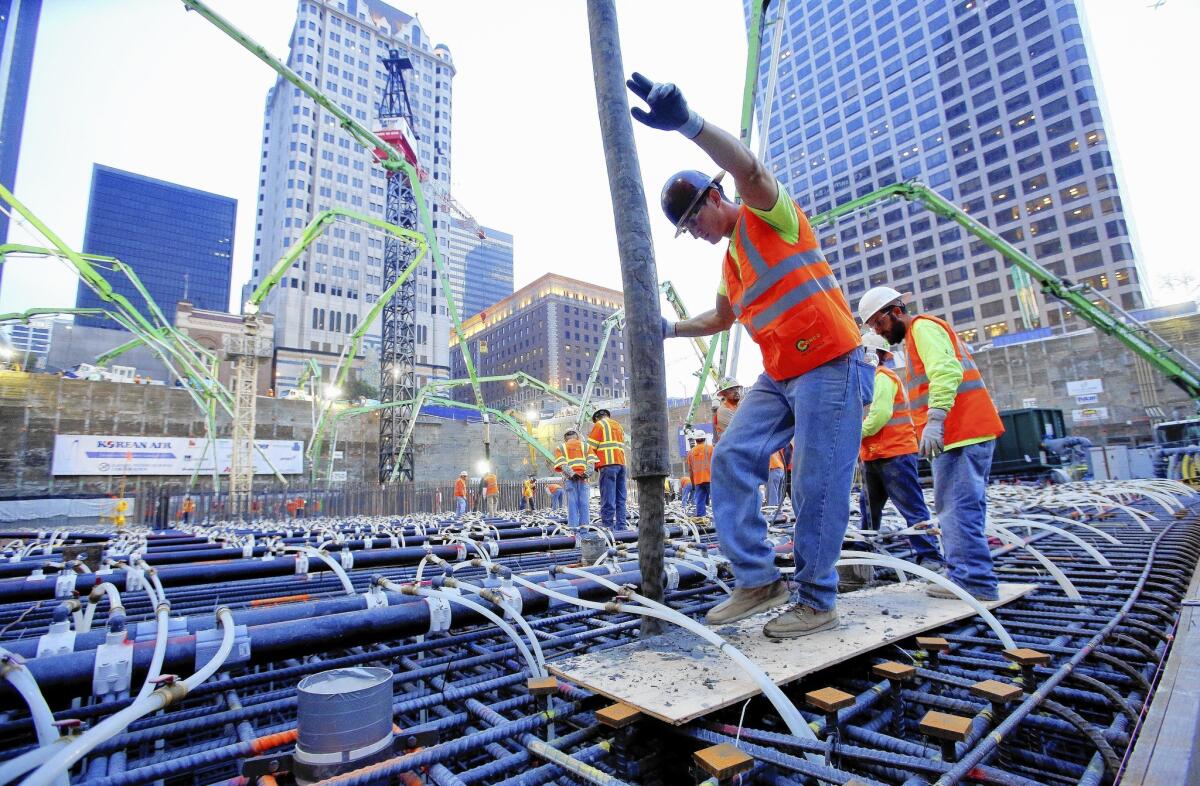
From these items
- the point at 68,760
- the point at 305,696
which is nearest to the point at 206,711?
the point at 305,696

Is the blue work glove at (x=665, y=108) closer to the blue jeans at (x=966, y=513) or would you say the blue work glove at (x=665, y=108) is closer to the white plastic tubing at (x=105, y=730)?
the white plastic tubing at (x=105, y=730)

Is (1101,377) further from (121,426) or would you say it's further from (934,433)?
(121,426)

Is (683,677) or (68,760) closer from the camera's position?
(68,760)

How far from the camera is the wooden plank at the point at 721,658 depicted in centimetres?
131

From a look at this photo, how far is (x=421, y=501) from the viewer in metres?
19.5

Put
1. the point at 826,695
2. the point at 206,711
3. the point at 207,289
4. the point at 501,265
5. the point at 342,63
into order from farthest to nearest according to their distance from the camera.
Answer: the point at 501,265 → the point at 207,289 → the point at 342,63 → the point at 206,711 → the point at 826,695

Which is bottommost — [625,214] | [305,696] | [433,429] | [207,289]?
[305,696]

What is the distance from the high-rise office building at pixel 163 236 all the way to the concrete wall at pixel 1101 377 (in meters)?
133

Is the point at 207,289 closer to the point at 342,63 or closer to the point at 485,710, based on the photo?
the point at 342,63

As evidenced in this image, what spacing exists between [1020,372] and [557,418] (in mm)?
32794

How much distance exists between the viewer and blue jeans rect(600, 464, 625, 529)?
852cm

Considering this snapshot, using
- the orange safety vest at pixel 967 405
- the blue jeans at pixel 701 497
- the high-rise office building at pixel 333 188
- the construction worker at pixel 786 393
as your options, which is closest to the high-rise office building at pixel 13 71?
the high-rise office building at pixel 333 188

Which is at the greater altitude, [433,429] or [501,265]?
[501,265]

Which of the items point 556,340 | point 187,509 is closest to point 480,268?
point 556,340
